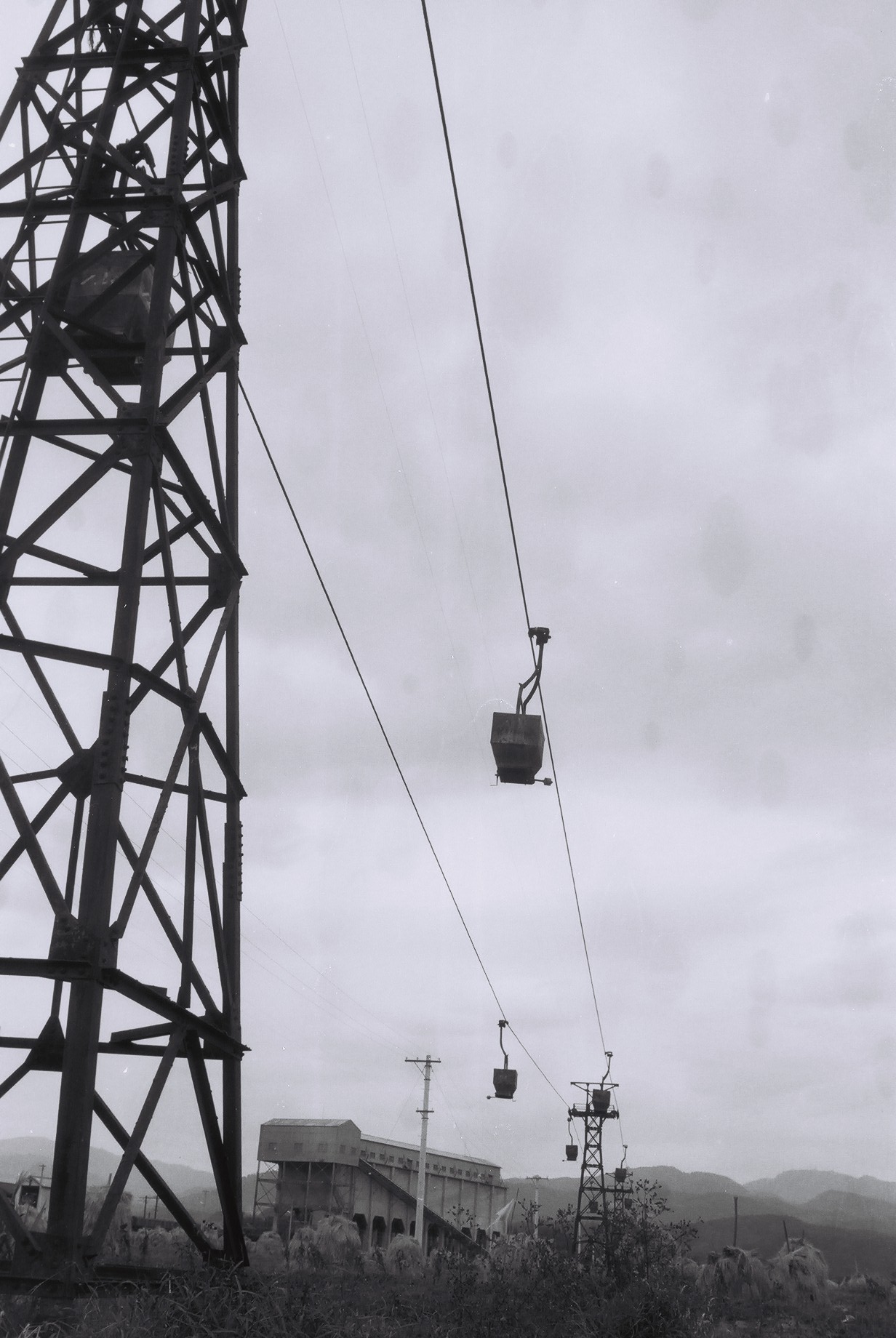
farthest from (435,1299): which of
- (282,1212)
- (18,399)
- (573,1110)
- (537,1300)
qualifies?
(282,1212)

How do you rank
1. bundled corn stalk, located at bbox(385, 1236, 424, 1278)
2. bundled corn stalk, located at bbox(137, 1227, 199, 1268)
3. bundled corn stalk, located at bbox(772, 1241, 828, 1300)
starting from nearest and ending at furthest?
bundled corn stalk, located at bbox(137, 1227, 199, 1268), bundled corn stalk, located at bbox(385, 1236, 424, 1278), bundled corn stalk, located at bbox(772, 1241, 828, 1300)

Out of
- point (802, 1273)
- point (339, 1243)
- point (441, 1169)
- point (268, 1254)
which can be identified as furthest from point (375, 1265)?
point (441, 1169)

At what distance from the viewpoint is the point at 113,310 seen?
9.63m

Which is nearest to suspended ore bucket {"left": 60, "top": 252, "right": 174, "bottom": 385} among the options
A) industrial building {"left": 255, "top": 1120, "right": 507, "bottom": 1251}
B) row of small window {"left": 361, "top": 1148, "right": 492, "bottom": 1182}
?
industrial building {"left": 255, "top": 1120, "right": 507, "bottom": 1251}

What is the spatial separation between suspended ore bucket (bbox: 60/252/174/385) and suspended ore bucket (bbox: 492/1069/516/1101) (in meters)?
30.6

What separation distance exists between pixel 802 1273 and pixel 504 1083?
36.8 ft

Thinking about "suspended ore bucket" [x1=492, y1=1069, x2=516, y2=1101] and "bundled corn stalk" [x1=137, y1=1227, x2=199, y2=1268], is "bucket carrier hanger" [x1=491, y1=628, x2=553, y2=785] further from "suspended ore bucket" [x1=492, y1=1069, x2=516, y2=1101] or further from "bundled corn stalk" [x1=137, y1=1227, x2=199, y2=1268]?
"suspended ore bucket" [x1=492, y1=1069, x2=516, y2=1101]

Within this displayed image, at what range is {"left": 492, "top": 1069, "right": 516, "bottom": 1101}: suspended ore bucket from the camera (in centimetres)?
3597

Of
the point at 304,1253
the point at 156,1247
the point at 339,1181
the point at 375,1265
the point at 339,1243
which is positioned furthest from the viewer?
the point at 339,1181

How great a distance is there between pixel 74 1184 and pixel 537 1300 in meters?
8.00

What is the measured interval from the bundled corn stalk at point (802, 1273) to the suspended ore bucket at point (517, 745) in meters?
16.5

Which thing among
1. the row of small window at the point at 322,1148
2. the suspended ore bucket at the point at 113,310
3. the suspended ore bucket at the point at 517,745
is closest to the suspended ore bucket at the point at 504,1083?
the row of small window at the point at 322,1148

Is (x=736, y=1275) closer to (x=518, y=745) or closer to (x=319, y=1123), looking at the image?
(x=518, y=745)

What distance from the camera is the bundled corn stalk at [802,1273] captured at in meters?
25.5
